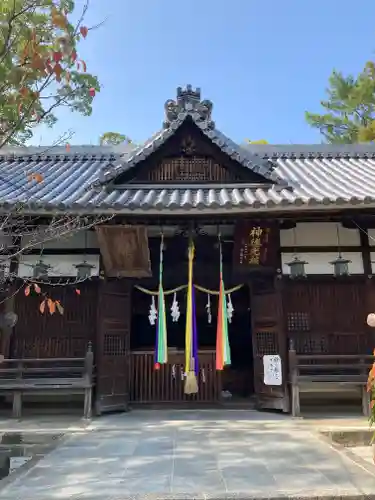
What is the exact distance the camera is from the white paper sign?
865 centimetres

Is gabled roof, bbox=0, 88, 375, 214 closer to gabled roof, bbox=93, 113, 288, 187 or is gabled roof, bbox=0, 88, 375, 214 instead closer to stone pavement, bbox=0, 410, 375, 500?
gabled roof, bbox=93, 113, 288, 187

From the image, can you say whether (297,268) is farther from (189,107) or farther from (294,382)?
(189,107)

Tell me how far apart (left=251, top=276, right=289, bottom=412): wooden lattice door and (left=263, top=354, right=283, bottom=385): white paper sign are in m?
0.09

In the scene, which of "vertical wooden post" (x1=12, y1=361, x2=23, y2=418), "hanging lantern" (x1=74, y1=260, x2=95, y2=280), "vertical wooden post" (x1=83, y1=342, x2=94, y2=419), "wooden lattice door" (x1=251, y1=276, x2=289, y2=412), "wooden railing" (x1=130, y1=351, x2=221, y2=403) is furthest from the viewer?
"wooden railing" (x1=130, y1=351, x2=221, y2=403)

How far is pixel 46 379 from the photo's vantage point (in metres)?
8.42

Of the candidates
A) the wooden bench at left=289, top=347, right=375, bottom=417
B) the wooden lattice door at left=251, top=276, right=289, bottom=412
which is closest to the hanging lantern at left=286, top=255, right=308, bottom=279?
the wooden lattice door at left=251, top=276, right=289, bottom=412

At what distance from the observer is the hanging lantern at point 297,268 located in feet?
30.0

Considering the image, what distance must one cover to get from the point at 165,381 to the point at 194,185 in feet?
15.1

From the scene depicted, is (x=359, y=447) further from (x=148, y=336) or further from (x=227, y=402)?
(x=148, y=336)

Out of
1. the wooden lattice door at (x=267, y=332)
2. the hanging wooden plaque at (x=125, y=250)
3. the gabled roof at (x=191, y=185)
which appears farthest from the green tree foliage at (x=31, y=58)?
the wooden lattice door at (x=267, y=332)

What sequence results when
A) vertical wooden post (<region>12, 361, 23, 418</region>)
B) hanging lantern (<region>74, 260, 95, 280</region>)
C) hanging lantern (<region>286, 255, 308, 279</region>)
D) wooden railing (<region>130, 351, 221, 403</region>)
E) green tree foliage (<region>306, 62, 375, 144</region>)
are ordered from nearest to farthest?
vertical wooden post (<region>12, 361, 23, 418</region>) → hanging lantern (<region>74, 260, 95, 280</region>) → hanging lantern (<region>286, 255, 308, 279</region>) → wooden railing (<region>130, 351, 221, 403</region>) → green tree foliage (<region>306, 62, 375, 144</region>)

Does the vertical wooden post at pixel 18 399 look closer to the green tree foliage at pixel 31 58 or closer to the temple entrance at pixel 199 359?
the temple entrance at pixel 199 359

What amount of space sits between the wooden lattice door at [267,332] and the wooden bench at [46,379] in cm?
351

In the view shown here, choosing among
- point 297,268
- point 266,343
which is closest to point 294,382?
point 266,343
